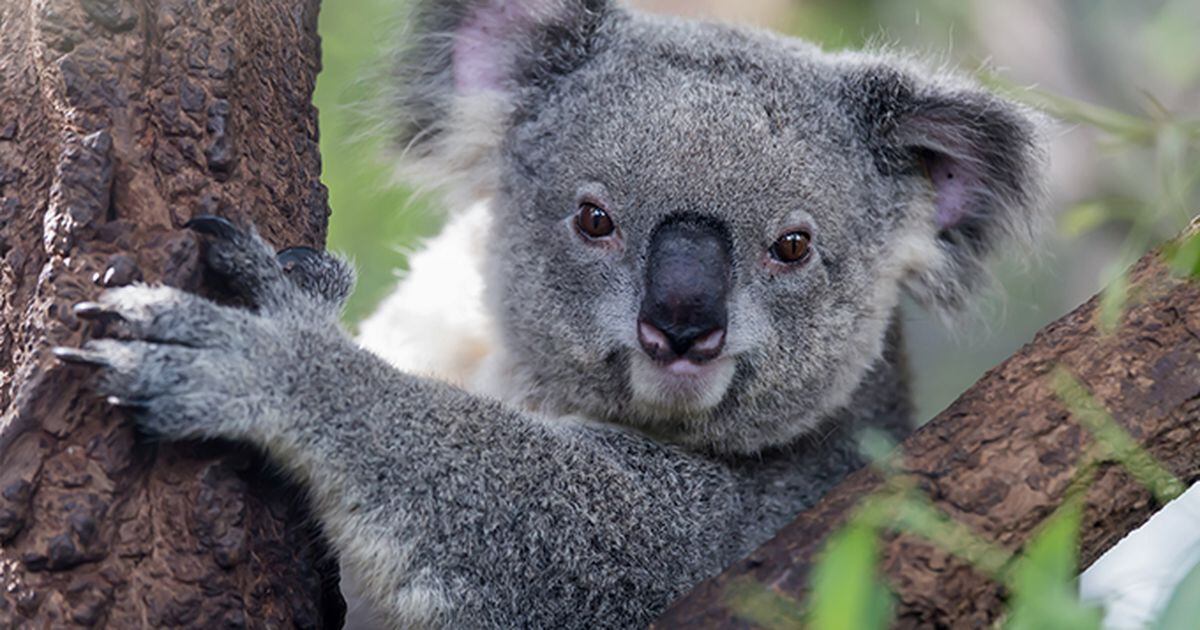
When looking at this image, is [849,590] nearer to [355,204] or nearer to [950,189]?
[950,189]

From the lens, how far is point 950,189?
11.0 ft

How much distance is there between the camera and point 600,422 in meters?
3.14

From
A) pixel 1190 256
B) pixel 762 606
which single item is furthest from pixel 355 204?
pixel 1190 256

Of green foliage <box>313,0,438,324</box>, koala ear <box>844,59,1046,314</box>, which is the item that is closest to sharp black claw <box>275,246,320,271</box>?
koala ear <box>844,59,1046,314</box>

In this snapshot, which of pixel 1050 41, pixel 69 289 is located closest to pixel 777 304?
pixel 69 289

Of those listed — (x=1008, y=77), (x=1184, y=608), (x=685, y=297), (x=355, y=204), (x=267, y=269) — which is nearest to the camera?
(x=1184, y=608)

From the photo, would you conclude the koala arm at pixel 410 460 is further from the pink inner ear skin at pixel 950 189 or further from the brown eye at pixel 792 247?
the pink inner ear skin at pixel 950 189

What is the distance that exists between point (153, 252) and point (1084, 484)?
5.49 feet

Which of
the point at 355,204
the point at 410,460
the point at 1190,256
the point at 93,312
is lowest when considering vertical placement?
the point at 355,204

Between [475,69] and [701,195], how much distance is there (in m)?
0.80

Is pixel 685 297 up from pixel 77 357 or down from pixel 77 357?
up

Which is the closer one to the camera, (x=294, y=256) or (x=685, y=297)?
(x=294, y=256)

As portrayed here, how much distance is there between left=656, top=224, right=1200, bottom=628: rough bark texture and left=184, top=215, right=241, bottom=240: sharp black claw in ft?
3.44

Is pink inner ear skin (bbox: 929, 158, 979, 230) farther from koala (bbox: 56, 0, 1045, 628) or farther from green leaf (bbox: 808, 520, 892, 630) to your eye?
green leaf (bbox: 808, 520, 892, 630)
